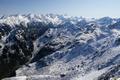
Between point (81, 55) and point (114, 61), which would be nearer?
point (114, 61)

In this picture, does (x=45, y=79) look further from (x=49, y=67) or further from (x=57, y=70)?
(x=49, y=67)

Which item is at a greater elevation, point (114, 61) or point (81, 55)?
point (81, 55)

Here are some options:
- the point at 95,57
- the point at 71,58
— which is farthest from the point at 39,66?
the point at 95,57

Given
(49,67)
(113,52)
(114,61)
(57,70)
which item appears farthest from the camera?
(49,67)

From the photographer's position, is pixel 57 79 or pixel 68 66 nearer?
pixel 57 79

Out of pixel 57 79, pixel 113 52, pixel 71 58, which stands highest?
pixel 71 58

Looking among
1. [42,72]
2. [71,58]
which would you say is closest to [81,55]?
[71,58]

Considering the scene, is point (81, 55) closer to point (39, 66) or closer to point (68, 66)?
point (68, 66)

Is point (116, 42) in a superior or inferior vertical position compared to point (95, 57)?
superior

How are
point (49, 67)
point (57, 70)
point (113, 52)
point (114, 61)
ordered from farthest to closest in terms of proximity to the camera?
1. point (49, 67)
2. point (57, 70)
3. point (113, 52)
4. point (114, 61)
